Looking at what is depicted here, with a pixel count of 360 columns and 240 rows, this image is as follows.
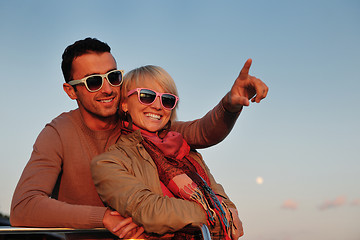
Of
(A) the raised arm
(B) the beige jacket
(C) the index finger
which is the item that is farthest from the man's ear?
(C) the index finger

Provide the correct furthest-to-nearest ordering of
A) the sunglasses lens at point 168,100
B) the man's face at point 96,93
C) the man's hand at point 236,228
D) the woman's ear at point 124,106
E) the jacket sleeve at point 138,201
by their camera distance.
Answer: the man's face at point 96,93 < the woman's ear at point 124,106 < the sunglasses lens at point 168,100 < the man's hand at point 236,228 < the jacket sleeve at point 138,201

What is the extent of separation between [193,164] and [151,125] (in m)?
0.49

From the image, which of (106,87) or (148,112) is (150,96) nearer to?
(148,112)

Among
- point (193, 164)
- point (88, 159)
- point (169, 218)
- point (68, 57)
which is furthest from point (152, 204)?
point (68, 57)

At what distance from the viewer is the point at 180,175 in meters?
2.58

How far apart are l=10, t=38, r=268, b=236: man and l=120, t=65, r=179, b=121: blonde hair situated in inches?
5.7

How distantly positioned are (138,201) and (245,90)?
46.2 inches

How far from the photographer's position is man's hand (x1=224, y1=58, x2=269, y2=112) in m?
2.61

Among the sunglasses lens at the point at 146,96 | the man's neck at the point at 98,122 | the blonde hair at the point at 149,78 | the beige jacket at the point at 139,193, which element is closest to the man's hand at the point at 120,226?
the beige jacket at the point at 139,193

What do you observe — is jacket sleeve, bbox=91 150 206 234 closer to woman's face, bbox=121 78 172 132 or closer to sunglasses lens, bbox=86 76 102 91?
woman's face, bbox=121 78 172 132

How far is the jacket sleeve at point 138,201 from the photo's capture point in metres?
2.18

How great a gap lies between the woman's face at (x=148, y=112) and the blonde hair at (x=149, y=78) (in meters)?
0.02

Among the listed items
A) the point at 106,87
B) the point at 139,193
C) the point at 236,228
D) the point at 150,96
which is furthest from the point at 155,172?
the point at 106,87

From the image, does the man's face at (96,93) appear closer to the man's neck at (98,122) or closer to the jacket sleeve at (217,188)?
the man's neck at (98,122)
